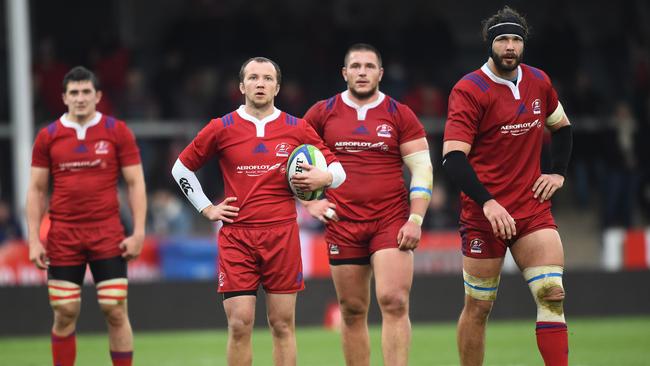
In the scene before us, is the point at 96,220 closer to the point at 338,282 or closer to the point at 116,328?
the point at 116,328

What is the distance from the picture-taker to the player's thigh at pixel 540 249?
770 cm

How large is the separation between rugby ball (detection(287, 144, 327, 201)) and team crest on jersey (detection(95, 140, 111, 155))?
2.01 m

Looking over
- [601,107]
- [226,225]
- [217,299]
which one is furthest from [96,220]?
[601,107]

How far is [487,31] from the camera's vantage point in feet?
26.1

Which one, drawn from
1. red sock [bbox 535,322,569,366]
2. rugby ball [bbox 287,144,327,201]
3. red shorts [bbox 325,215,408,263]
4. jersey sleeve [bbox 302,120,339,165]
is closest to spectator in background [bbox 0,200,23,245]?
red shorts [bbox 325,215,408,263]

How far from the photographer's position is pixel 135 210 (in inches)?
364

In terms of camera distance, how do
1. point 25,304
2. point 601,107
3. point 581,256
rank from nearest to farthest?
point 25,304
point 581,256
point 601,107

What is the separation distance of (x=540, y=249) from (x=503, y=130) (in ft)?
2.78

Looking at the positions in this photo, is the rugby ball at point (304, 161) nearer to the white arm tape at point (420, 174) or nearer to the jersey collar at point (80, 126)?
the white arm tape at point (420, 174)

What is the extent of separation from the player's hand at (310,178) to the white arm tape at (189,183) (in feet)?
2.22

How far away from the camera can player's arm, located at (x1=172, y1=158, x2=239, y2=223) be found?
307 inches

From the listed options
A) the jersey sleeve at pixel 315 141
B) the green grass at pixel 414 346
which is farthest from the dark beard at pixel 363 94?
the green grass at pixel 414 346

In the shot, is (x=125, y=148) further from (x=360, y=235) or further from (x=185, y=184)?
(x=360, y=235)

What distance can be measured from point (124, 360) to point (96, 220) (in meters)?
1.12
